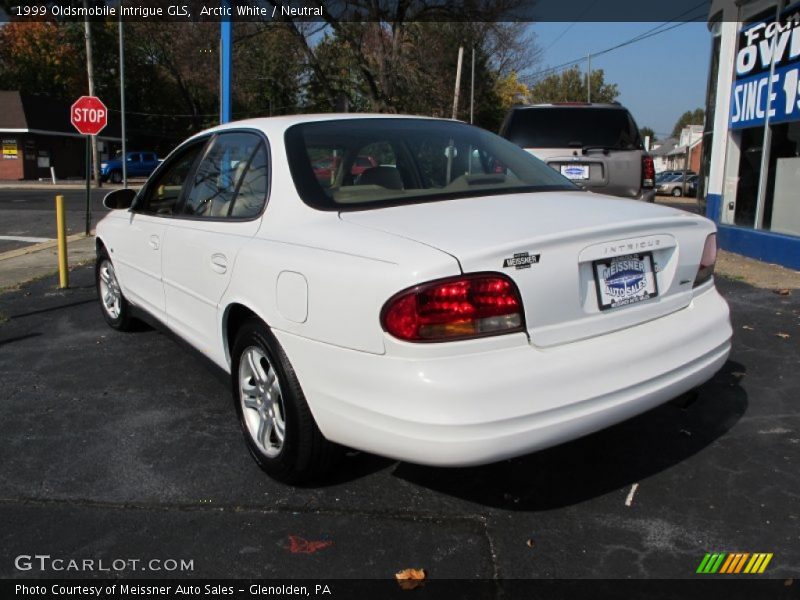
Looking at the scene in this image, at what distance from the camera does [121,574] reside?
2477mm

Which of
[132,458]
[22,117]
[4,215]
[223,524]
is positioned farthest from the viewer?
[22,117]

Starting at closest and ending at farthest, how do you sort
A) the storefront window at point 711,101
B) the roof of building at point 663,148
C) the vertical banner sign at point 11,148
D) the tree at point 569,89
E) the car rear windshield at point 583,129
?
the car rear windshield at point 583,129 → the storefront window at point 711,101 → the vertical banner sign at point 11,148 → the tree at point 569,89 → the roof of building at point 663,148

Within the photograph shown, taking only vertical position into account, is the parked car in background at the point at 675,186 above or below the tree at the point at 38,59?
below

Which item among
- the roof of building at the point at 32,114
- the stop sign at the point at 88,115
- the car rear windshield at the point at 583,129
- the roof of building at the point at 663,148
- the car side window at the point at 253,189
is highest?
the roof of building at the point at 663,148

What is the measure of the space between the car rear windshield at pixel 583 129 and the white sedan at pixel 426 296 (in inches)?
193

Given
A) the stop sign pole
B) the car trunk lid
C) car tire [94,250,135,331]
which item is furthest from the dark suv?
the stop sign pole

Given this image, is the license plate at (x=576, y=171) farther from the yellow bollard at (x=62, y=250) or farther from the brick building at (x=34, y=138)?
the brick building at (x=34, y=138)

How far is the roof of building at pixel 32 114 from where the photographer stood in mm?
39156

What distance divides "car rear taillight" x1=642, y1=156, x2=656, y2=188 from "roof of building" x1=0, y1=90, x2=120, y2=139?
1564 inches

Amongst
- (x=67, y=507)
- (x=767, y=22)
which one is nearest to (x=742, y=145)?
(x=767, y=22)

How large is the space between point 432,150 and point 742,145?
8638 mm

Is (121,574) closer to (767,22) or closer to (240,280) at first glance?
(240,280)

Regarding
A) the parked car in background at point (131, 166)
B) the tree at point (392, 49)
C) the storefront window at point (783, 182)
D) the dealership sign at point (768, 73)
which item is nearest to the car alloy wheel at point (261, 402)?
the storefront window at point (783, 182)
